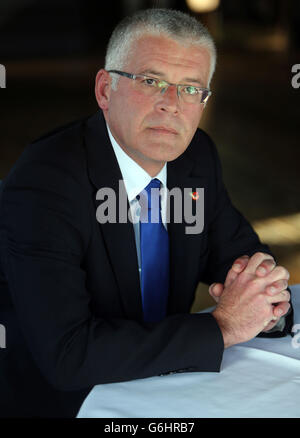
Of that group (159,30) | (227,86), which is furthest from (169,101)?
(227,86)

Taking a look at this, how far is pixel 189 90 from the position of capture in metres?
1.58

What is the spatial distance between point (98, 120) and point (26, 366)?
0.74m

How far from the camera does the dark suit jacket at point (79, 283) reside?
4.24ft

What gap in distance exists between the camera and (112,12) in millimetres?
18312

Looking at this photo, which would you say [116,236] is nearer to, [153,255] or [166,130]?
[153,255]

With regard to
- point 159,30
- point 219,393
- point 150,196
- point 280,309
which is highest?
point 159,30

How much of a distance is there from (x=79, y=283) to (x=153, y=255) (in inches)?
15.0

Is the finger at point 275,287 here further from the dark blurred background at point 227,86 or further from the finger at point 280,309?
the dark blurred background at point 227,86

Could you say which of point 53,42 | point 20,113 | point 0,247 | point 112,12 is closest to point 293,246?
point 0,247

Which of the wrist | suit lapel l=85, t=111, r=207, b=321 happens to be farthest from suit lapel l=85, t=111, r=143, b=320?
the wrist

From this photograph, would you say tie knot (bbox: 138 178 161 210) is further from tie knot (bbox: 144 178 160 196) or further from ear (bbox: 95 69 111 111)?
ear (bbox: 95 69 111 111)

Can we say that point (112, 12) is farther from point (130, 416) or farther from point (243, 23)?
point (130, 416)

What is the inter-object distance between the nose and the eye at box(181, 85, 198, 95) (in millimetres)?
28

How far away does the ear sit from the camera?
169 cm
